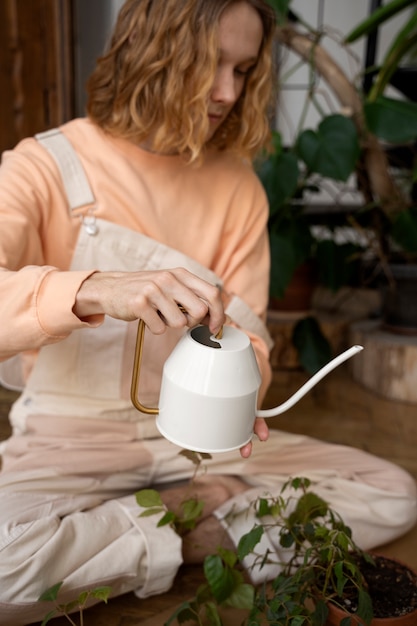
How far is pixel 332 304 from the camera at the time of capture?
285 centimetres

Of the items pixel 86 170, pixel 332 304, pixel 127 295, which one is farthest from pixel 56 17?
pixel 127 295

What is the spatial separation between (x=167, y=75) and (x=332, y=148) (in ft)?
2.82

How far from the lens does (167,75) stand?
112 cm

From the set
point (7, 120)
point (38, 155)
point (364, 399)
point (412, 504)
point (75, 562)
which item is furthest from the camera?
point (364, 399)

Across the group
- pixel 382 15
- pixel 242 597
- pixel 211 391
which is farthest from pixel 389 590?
pixel 382 15

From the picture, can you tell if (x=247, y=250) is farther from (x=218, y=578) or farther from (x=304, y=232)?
(x=304, y=232)

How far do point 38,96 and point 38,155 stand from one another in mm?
1146

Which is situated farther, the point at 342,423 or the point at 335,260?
the point at 335,260

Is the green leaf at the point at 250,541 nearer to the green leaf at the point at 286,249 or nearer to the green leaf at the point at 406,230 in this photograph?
the green leaf at the point at 286,249

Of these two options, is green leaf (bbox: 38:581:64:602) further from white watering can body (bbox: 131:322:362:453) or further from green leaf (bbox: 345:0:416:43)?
green leaf (bbox: 345:0:416:43)

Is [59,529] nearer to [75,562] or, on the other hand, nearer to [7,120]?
[75,562]

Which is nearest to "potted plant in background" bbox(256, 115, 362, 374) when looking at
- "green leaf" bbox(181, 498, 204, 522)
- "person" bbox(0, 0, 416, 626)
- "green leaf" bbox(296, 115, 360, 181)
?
"green leaf" bbox(296, 115, 360, 181)

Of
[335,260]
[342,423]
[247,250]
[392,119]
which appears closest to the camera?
[247,250]

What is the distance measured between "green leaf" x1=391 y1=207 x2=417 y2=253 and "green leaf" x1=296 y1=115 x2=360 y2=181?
1.08 ft
